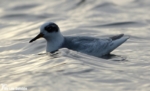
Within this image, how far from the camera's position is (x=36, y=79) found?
33.9 feet

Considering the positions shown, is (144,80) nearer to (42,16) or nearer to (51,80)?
(51,80)

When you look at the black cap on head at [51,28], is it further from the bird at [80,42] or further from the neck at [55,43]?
the neck at [55,43]

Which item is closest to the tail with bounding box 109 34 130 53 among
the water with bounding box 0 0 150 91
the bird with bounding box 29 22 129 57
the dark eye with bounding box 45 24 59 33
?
the bird with bounding box 29 22 129 57

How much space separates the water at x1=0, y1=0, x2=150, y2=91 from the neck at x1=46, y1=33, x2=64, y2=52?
0.81 ft

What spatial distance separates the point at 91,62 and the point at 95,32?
361 centimetres

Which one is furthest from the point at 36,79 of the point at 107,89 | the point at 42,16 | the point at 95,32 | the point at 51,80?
the point at 42,16

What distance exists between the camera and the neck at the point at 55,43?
12.6 metres

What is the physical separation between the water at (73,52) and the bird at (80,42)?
7.5 inches

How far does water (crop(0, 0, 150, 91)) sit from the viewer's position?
10.1 metres

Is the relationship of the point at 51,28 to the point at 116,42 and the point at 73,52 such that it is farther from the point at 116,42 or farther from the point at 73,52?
the point at 116,42

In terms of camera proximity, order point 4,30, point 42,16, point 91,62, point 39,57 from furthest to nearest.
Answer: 1. point 42,16
2. point 4,30
3. point 39,57
4. point 91,62

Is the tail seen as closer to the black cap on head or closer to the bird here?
the bird

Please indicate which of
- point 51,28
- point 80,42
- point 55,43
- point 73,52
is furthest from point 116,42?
point 51,28

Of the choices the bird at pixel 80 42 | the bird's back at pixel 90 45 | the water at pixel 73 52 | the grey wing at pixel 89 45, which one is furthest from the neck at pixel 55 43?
the grey wing at pixel 89 45
